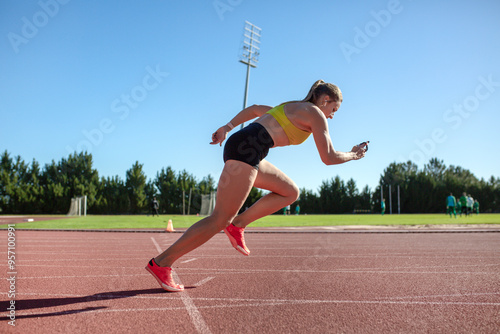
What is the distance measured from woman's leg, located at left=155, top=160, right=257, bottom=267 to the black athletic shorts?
50 millimetres

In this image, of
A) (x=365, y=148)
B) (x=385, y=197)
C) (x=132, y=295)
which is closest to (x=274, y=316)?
(x=132, y=295)

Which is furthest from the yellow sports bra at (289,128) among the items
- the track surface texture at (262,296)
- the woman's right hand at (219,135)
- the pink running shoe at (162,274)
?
the pink running shoe at (162,274)

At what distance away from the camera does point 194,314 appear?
9.60ft

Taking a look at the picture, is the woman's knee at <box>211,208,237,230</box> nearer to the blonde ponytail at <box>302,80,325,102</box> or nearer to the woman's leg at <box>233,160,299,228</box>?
the woman's leg at <box>233,160,299,228</box>

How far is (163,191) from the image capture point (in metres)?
61.0

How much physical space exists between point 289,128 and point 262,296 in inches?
57.7

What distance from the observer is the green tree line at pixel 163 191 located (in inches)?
2152

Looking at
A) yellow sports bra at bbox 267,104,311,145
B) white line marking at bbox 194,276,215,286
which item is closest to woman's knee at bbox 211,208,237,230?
yellow sports bra at bbox 267,104,311,145

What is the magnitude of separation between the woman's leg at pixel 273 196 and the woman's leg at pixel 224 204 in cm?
44

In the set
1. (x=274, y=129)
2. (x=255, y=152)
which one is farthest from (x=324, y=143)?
(x=255, y=152)

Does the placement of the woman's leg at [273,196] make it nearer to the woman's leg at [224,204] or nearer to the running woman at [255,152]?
the running woman at [255,152]

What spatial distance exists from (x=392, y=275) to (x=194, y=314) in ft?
8.52

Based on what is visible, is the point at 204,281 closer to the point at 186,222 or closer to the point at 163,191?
the point at 186,222

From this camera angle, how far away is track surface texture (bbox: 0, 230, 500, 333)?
266cm
